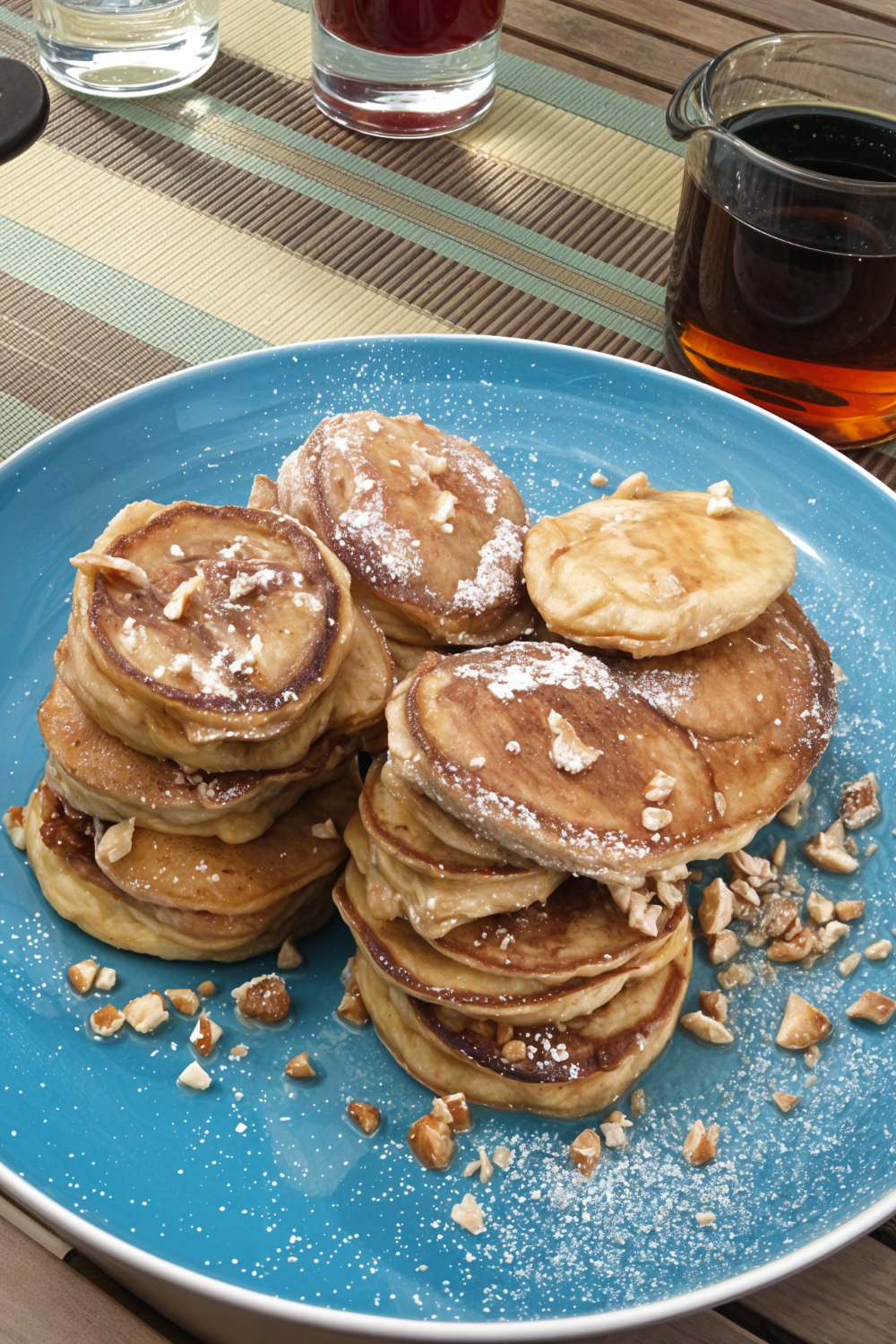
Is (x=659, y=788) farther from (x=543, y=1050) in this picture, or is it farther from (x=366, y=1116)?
(x=366, y=1116)

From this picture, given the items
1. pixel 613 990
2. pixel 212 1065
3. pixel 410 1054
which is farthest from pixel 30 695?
pixel 613 990

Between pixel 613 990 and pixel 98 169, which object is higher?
pixel 98 169

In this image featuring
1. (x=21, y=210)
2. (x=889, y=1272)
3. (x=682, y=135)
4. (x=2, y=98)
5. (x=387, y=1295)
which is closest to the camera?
(x=387, y=1295)

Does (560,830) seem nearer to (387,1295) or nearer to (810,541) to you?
(387,1295)

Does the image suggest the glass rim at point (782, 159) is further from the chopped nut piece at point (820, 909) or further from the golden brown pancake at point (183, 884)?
the golden brown pancake at point (183, 884)

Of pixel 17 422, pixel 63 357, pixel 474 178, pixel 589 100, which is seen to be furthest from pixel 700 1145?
pixel 589 100

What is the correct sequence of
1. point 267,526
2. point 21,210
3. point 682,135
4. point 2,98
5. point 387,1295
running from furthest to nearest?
point 21,210, point 682,135, point 2,98, point 267,526, point 387,1295
